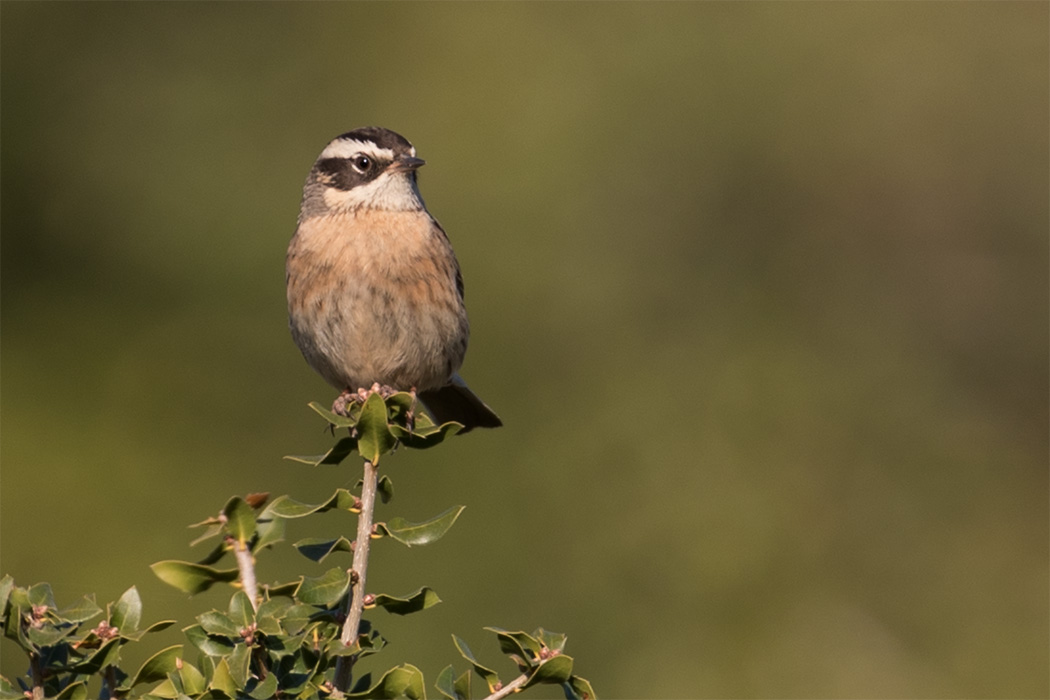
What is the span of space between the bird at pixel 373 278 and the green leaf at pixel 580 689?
206 cm

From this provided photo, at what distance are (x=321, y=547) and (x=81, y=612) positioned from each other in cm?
52

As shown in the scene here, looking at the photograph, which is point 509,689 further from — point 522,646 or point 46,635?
point 46,635

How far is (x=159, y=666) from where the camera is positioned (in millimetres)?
3090

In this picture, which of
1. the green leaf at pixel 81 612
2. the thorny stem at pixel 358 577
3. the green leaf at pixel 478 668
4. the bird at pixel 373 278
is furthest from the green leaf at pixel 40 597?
the bird at pixel 373 278

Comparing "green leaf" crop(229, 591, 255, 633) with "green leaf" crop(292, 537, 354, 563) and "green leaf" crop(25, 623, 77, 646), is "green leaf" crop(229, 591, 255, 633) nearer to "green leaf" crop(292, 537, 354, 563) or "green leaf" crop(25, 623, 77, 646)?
"green leaf" crop(292, 537, 354, 563)

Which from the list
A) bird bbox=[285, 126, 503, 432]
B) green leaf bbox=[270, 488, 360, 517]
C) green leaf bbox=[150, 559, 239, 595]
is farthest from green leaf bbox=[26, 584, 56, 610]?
bird bbox=[285, 126, 503, 432]

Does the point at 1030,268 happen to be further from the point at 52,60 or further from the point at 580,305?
the point at 52,60

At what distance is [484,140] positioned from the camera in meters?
9.47

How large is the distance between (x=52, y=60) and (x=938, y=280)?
6504 millimetres

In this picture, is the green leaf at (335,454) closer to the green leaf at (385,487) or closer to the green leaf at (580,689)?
the green leaf at (385,487)

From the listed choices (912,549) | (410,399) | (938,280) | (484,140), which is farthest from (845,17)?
(410,399)

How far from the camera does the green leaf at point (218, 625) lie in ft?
9.84

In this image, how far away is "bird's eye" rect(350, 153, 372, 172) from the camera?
557 cm

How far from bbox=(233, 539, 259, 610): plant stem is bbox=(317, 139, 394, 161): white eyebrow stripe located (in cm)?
252
